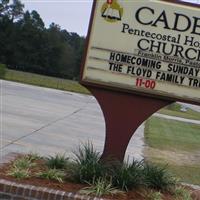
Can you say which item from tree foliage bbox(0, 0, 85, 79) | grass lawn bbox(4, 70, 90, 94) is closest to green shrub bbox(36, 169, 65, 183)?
grass lawn bbox(4, 70, 90, 94)

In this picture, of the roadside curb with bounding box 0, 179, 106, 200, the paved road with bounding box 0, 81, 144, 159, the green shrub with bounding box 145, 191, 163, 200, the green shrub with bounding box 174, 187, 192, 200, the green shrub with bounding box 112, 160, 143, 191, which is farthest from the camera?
the paved road with bounding box 0, 81, 144, 159

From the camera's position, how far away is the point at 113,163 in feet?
25.1

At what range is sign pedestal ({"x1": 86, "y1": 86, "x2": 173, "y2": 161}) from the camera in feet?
25.9

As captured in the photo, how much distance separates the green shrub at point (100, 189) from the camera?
22.2 ft

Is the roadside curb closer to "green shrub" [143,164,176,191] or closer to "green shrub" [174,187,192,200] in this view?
"green shrub" [143,164,176,191]

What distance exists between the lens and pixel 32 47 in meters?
107

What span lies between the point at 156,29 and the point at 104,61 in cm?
85

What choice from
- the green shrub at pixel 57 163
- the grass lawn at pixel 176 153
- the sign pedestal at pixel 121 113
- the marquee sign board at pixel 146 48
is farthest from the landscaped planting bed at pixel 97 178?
the grass lawn at pixel 176 153

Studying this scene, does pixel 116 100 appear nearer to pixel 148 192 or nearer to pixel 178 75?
pixel 178 75

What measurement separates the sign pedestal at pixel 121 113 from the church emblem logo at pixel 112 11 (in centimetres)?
101

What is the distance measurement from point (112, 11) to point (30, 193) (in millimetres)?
2817

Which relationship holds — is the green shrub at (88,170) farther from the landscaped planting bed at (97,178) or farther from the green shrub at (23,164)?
the green shrub at (23,164)

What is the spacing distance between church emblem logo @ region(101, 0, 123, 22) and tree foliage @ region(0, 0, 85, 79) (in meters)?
91.0

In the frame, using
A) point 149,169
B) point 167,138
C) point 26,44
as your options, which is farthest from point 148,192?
point 26,44
